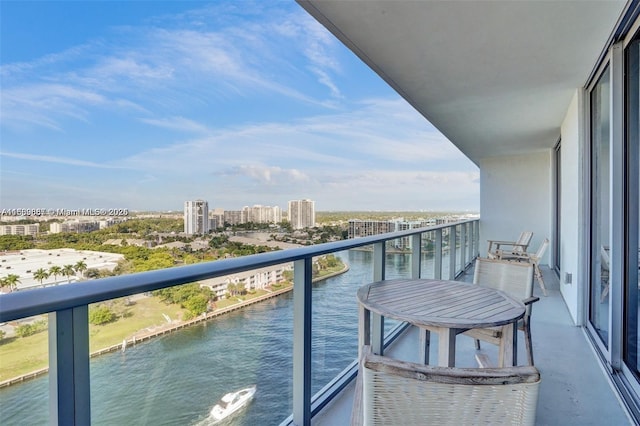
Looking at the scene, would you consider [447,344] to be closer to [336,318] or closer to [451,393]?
[336,318]

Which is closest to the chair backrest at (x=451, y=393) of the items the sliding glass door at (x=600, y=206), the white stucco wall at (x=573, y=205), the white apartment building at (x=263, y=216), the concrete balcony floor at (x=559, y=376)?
the concrete balcony floor at (x=559, y=376)

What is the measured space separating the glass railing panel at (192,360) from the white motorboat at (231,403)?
2cm

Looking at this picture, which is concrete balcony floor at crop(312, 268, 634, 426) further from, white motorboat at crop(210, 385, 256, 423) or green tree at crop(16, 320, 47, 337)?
green tree at crop(16, 320, 47, 337)

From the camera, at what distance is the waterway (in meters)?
0.96

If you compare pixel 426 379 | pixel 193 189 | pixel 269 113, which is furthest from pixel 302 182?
pixel 426 379

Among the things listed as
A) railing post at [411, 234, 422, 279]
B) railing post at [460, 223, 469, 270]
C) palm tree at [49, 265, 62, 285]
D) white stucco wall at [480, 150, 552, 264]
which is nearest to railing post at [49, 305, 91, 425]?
palm tree at [49, 265, 62, 285]

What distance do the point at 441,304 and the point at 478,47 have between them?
7.71ft

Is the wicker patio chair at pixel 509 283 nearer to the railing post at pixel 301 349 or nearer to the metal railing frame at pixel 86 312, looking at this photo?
the metal railing frame at pixel 86 312

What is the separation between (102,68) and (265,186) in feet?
33.0

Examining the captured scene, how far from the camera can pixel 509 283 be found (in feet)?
8.51

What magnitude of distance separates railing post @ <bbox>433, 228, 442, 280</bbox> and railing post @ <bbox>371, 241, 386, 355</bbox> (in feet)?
6.03

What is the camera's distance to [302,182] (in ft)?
76.1

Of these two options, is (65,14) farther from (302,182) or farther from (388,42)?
(388,42)

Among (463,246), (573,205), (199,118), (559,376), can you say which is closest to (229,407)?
(559,376)
